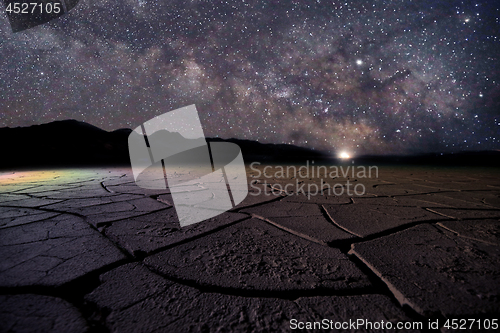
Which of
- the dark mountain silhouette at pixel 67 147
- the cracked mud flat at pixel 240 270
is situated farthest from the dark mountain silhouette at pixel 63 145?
the cracked mud flat at pixel 240 270

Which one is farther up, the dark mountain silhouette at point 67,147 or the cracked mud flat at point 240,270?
the dark mountain silhouette at point 67,147

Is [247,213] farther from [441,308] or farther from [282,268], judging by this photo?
[441,308]

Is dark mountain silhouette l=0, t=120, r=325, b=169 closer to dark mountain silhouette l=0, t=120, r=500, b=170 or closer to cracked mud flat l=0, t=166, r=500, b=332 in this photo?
dark mountain silhouette l=0, t=120, r=500, b=170

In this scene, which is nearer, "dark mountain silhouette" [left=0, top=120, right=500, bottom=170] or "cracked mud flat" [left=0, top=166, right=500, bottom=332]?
"cracked mud flat" [left=0, top=166, right=500, bottom=332]

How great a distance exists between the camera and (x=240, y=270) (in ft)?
2.58

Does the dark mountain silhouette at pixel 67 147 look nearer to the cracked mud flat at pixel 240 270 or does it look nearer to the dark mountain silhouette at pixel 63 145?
the dark mountain silhouette at pixel 63 145

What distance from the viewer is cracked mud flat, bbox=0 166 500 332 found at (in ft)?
1.87

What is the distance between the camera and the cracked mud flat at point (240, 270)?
1.87ft

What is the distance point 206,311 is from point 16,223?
5.16 ft

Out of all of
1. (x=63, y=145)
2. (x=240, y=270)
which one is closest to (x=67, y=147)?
(x=63, y=145)

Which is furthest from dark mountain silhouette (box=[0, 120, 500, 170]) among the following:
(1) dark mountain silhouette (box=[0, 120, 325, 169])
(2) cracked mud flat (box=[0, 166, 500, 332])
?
(2) cracked mud flat (box=[0, 166, 500, 332])

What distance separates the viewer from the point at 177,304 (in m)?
0.61

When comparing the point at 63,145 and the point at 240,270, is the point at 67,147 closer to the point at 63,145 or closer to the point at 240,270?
the point at 63,145

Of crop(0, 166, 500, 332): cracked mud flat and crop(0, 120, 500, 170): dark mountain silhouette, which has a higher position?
crop(0, 120, 500, 170): dark mountain silhouette
